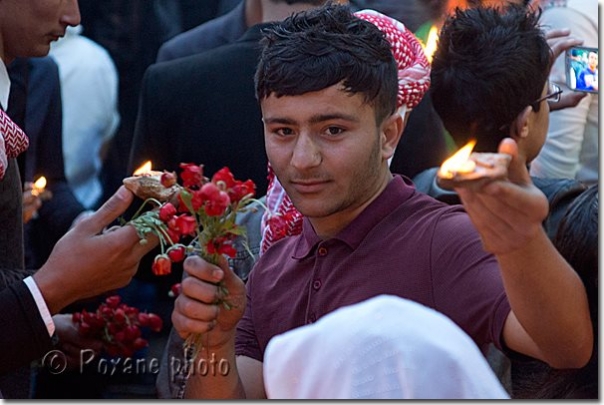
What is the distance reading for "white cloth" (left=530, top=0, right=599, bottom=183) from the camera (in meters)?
2.48

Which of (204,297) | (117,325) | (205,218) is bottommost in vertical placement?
(117,325)

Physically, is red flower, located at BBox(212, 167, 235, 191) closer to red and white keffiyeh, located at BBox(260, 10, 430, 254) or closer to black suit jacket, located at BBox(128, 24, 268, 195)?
red and white keffiyeh, located at BBox(260, 10, 430, 254)

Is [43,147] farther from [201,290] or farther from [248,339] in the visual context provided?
[201,290]

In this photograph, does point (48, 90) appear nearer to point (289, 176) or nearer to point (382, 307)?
point (289, 176)

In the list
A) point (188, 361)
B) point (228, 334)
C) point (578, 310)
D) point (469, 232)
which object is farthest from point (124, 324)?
point (578, 310)

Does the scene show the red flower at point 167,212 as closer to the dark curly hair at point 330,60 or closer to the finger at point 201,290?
the finger at point 201,290

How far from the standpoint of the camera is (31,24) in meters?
2.38

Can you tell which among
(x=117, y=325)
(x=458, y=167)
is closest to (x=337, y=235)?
(x=458, y=167)

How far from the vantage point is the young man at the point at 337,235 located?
1865mm

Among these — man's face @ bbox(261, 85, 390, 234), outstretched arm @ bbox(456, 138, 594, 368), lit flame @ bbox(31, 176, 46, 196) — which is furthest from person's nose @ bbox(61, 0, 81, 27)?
outstretched arm @ bbox(456, 138, 594, 368)

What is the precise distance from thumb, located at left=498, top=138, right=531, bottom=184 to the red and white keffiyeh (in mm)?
669

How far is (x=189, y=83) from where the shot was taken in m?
2.74

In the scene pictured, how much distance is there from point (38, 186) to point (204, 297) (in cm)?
99

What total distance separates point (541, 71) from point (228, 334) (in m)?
0.89
